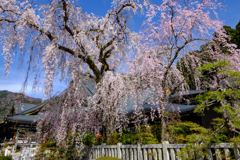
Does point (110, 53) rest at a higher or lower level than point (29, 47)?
higher

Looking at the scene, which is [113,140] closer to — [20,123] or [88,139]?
[88,139]

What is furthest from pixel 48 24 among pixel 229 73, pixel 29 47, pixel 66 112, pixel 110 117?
pixel 229 73

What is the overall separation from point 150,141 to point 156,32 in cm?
424

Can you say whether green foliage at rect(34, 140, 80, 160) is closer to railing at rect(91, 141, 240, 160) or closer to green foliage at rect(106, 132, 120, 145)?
railing at rect(91, 141, 240, 160)

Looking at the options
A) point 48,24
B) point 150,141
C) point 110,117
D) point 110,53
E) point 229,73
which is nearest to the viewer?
point 229,73

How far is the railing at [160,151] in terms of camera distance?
2682 millimetres

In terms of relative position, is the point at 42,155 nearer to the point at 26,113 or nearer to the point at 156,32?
the point at 156,32

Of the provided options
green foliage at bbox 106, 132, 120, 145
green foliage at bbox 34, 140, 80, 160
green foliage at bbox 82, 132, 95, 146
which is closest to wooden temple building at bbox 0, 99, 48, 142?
green foliage at bbox 34, 140, 80, 160

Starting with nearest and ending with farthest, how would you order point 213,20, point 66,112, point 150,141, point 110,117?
point 150,141 → point 213,20 → point 66,112 → point 110,117

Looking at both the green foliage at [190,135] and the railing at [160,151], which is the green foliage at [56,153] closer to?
the railing at [160,151]

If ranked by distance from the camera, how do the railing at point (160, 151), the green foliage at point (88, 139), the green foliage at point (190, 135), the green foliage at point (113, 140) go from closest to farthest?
the railing at point (160, 151)
the green foliage at point (190, 135)
the green foliage at point (113, 140)
the green foliage at point (88, 139)

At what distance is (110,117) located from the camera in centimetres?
602

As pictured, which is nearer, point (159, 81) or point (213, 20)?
point (213, 20)

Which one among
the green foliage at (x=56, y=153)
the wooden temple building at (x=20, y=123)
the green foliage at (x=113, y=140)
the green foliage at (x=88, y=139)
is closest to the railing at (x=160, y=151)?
the green foliage at (x=113, y=140)
